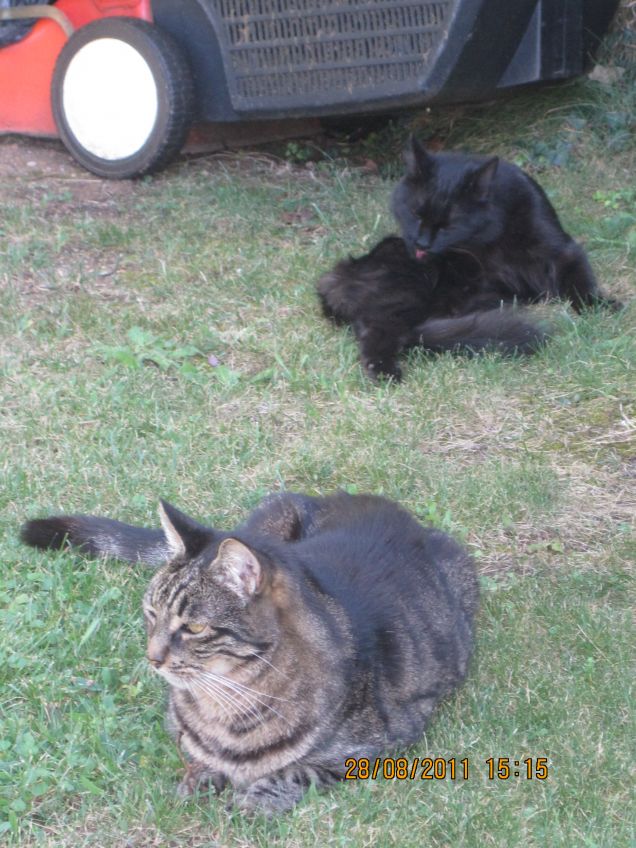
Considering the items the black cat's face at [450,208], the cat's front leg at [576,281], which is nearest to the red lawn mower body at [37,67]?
the black cat's face at [450,208]

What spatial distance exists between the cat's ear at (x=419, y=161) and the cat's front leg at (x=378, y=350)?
902 millimetres

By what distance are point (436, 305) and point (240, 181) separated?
2.22 m

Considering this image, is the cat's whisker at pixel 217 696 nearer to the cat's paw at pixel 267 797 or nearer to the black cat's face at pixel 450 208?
the cat's paw at pixel 267 797

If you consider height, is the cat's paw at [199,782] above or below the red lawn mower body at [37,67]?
below

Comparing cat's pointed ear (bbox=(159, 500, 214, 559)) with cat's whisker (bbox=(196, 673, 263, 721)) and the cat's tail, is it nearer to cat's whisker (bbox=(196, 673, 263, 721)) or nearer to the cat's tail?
cat's whisker (bbox=(196, 673, 263, 721))

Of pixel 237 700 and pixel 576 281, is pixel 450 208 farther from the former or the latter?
pixel 237 700

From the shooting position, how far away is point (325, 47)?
571 centimetres

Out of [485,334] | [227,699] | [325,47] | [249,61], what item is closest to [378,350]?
[485,334]

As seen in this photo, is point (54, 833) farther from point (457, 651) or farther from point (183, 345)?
point (183, 345)

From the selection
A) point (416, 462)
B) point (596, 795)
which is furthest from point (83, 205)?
point (596, 795)

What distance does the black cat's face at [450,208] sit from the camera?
5.21 m

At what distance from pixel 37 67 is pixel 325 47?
6.85ft

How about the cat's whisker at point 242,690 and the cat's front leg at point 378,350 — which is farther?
the cat's front leg at point 378,350

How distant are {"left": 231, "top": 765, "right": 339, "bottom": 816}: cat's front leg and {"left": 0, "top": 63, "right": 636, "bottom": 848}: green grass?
43mm
